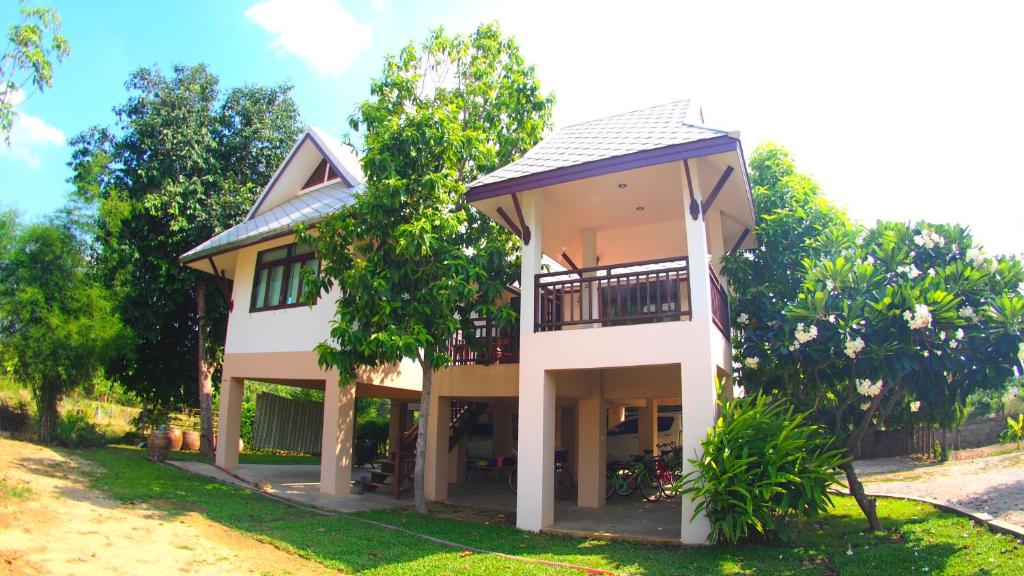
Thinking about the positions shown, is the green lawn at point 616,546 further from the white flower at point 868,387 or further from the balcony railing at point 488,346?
the balcony railing at point 488,346

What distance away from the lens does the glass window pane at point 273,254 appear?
1380cm

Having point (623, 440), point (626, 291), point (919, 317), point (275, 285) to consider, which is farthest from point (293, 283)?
point (919, 317)

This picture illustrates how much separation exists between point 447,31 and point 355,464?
39.6ft

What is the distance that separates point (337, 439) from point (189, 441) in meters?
9.66

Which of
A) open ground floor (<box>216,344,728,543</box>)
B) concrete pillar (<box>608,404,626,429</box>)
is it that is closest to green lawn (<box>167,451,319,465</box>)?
open ground floor (<box>216,344,728,543</box>)

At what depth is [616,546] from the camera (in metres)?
7.97

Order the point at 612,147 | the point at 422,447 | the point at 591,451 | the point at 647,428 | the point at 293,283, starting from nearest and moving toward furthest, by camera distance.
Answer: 1. the point at 612,147
2. the point at 422,447
3. the point at 591,451
4. the point at 293,283
5. the point at 647,428

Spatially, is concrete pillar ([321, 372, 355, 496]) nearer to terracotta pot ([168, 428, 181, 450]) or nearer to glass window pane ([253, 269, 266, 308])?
glass window pane ([253, 269, 266, 308])

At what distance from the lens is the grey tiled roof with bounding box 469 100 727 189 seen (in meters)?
8.64

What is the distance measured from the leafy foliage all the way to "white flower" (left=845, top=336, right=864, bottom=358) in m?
15.4

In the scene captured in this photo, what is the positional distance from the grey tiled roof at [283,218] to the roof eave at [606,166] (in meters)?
4.21

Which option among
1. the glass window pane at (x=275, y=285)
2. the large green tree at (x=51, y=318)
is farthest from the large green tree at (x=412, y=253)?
the large green tree at (x=51, y=318)

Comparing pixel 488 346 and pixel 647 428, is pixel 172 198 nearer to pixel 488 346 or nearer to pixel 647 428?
pixel 488 346

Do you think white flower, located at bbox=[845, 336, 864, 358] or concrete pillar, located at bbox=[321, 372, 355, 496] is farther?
concrete pillar, located at bbox=[321, 372, 355, 496]
